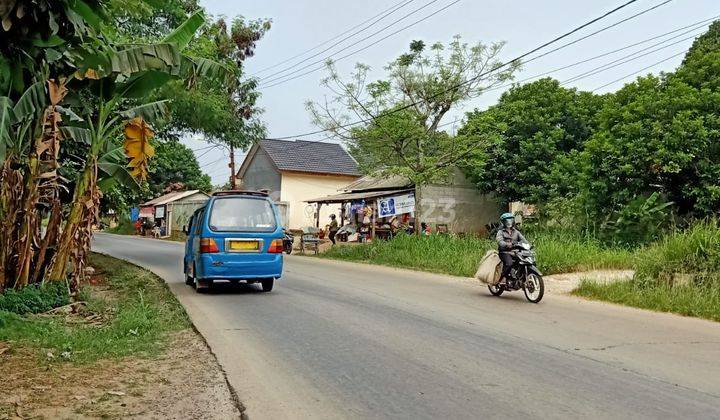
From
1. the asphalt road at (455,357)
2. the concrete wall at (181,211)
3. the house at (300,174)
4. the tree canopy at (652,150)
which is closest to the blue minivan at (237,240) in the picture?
the asphalt road at (455,357)

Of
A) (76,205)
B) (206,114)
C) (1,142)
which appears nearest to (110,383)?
(1,142)

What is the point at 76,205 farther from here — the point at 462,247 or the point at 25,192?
the point at 462,247

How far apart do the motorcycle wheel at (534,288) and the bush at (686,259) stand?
2318mm

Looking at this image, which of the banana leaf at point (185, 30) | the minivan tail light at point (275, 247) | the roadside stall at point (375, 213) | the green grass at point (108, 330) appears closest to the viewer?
the green grass at point (108, 330)

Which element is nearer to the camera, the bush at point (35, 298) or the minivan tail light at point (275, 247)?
the bush at point (35, 298)

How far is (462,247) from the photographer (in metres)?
20.0

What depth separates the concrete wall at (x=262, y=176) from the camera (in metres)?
43.8

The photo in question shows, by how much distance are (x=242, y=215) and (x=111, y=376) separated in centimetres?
642

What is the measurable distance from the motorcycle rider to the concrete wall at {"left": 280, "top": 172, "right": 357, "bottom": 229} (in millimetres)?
31002

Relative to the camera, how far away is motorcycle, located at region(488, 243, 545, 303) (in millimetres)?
11430

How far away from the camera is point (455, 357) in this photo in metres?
6.72

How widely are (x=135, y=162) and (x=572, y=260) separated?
1100cm

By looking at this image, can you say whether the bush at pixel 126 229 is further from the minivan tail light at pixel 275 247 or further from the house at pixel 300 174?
the minivan tail light at pixel 275 247

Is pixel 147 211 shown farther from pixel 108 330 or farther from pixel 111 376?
pixel 111 376
